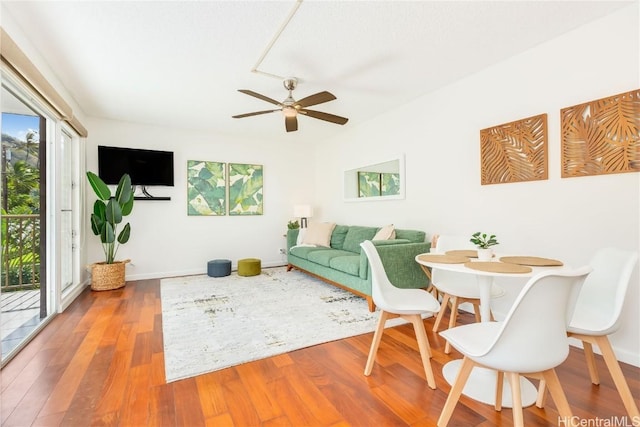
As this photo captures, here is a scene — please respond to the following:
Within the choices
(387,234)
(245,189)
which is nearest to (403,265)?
(387,234)

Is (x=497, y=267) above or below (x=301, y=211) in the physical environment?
below

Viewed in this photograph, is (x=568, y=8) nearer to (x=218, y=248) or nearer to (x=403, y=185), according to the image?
(x=403, y=185)

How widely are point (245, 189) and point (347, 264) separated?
9.66ft

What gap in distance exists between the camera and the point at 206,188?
5.34 m

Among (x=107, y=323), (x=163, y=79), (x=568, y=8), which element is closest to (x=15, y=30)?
(x=163, y=79)

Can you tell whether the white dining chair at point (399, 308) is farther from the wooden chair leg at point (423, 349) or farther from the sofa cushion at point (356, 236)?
the sofa cushion at point (356, 236)

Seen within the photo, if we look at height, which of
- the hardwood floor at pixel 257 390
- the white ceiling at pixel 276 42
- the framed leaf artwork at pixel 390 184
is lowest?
the hardwood floor at pixel 257 390

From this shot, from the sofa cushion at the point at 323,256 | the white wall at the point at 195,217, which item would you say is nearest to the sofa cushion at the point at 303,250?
the sofa cushion at the point at 323,256

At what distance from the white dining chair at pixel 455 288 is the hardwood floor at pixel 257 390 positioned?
272 millimetres

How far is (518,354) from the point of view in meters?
1.23

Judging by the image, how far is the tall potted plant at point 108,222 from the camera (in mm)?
4105

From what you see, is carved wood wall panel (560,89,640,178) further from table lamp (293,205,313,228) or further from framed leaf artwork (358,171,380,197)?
table lamp (293,205,313,228)

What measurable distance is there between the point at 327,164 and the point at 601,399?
4976 millimetres

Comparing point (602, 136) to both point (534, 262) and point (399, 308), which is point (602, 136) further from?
point (399, 308)
